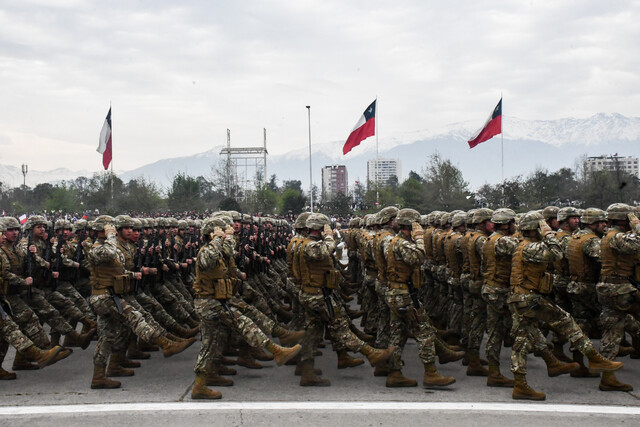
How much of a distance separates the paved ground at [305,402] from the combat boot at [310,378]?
11cm

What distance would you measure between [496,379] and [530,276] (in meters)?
1.34

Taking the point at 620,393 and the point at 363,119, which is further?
the point at 363,119

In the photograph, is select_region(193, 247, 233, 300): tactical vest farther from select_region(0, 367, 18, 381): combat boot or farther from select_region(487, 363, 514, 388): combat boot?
select_region(487, 363, 514, 388): combat boot

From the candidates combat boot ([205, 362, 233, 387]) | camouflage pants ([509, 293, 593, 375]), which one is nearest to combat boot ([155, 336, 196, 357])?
combat boot ([205, 362, 233, 387])

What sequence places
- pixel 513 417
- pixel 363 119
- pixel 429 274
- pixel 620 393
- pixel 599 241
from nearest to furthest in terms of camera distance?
pixel 513 417, pixel 620 393, pixel 599 241, pixel 429 274, pixel 363 119

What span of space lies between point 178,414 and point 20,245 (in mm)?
4173

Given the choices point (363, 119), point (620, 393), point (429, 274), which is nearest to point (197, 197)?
point (363, 119)

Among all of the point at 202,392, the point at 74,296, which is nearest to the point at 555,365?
the point at 202,392

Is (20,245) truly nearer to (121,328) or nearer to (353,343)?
(121,328)

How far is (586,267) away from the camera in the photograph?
7.95m

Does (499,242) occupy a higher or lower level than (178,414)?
higher

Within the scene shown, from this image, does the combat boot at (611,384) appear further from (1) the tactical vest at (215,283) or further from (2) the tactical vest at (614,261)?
(1) the tactical vest at (215,283)

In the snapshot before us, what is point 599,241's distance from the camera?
7.80 metres

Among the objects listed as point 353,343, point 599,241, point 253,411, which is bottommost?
point 253,411
